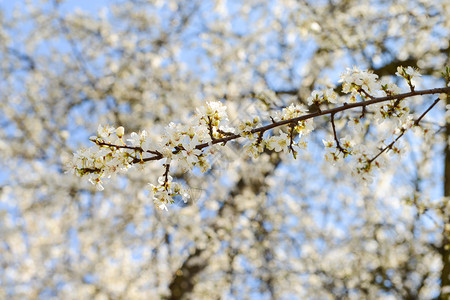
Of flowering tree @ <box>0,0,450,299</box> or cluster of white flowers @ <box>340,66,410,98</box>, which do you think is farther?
flowering tree @ <box>0,0,450,299</box>

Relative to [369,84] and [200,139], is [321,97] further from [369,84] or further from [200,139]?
[200,139]

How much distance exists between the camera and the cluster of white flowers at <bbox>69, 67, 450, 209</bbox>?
4.92 ft

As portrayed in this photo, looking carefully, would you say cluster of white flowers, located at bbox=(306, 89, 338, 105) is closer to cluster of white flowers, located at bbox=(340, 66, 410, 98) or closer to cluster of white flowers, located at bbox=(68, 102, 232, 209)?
cluster of white flowers, located at bbox=(340, 66, 410, 98)

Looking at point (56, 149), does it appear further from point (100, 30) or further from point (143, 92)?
point (100, 30)

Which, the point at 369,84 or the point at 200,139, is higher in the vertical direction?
the point at 369,84

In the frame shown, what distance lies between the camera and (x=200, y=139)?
1.54 meters

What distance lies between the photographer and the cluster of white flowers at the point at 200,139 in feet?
4.92

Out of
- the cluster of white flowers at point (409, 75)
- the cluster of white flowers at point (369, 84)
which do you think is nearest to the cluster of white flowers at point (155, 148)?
the cluster of white flowers at point (369, 84)

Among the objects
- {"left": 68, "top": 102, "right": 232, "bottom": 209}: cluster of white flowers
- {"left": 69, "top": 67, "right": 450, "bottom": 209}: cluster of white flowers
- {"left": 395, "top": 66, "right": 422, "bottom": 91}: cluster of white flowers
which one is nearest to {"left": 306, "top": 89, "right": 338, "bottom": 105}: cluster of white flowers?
{"left": 69, "top": 67, "right": 450, "bottom": 209}: cluster of white flowers

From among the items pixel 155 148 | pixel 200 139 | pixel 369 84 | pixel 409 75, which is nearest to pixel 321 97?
pixel 369 84

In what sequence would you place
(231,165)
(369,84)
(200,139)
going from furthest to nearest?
(231,165) < (369,84) < (200,139)

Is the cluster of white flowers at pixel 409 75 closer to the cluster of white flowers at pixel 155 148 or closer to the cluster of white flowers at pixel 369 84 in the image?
the cluster of white flowers at pixel 369 84

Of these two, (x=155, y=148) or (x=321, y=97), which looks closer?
(x=155, y=148)

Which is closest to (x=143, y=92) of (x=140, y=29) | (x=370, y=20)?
(x=140, y=29)
